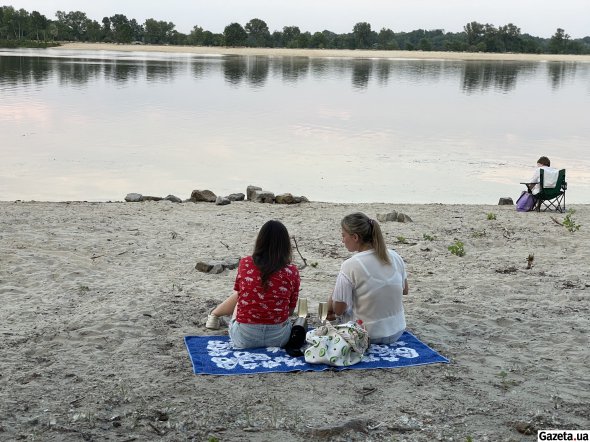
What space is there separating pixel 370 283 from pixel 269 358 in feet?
2.81

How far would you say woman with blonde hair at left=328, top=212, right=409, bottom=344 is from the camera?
506 cm

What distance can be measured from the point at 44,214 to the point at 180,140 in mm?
9089

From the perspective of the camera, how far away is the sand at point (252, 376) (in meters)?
4.09

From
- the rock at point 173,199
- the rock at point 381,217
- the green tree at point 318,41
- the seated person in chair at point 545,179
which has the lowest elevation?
the rock at point 173,199

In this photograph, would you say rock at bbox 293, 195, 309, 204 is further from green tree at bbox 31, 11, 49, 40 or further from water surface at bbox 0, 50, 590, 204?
green tree at bbox 31, 11, 49, 40

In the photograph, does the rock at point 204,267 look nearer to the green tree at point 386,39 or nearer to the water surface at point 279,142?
the water surface at point 279,142

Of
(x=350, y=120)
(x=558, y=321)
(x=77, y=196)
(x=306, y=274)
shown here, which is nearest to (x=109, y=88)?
(x=350, y=120)

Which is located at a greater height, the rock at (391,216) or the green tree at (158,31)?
the green tree at (158,31)

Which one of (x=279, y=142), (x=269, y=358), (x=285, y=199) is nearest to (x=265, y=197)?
(x=285, y=199)

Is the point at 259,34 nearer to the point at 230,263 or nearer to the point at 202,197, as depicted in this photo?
the point at 202,197

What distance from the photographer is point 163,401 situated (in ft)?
14.1

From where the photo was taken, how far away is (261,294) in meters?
4.99

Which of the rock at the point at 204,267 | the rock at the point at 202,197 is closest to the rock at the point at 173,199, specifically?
the rock at the point at 202,197

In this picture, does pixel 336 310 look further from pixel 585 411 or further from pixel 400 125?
pixel 400 125
